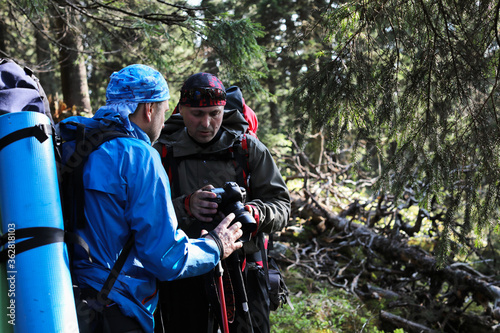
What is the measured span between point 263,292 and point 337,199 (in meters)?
6.91

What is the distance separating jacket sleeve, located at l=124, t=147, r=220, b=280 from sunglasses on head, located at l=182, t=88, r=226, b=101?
3.35 ft

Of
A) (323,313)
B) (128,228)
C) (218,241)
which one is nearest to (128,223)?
(128,228)

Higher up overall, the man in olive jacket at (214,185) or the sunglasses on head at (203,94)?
the sunglasses on head at (203,94)

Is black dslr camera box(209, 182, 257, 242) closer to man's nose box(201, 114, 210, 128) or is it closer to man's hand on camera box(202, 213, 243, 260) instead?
man's hand on camera box(202, 213, 243, 260)

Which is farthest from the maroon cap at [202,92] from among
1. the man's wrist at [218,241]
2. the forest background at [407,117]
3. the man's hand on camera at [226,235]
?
the forest background at [407,117]

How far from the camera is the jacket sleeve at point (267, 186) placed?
297cm

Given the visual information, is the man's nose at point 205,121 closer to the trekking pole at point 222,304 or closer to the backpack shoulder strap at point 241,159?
the backpack shoulder strap at point 241,159

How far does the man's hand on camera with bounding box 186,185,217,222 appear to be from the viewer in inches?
101

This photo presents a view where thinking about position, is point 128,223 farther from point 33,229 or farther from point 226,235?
point 226,235

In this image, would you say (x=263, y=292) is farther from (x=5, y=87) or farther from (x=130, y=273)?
(x=5, y=87)

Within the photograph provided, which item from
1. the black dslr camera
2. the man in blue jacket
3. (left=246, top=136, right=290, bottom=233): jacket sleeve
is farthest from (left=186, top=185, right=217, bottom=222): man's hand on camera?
the man in blue jacket

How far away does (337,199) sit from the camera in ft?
31.2

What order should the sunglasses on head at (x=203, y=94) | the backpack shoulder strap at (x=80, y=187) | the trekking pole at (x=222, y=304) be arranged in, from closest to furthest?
the backpack shoulder strap at (x=80, y=187) → the trekking pole at (x=222, y=304) → the sunglasses on head at (x=203, y=94)

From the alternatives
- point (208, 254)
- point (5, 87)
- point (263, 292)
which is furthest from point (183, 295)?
point (5, 87)
